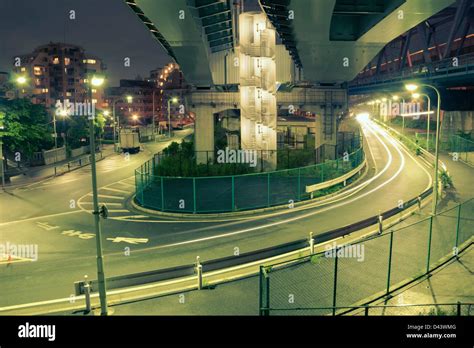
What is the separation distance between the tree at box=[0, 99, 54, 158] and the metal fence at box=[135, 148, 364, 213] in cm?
1475

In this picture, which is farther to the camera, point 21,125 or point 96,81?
point 21,125

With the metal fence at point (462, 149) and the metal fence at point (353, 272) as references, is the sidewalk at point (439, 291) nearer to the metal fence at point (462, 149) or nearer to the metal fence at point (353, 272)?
the metal fence at point (353, 272)

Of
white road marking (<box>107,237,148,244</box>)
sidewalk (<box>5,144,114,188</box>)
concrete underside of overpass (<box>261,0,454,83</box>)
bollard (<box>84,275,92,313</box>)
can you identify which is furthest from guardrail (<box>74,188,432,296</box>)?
sidewalk (<box>5,144,114,188</box>)

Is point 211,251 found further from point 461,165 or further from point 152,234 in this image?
point 461,165

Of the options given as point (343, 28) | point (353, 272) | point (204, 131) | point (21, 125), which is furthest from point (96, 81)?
point (21, 125)

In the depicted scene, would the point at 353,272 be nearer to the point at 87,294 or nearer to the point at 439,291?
the point at 439,291

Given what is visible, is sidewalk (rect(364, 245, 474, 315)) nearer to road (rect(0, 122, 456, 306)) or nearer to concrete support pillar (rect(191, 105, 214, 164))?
road (rect(0, 122, 456, 306))

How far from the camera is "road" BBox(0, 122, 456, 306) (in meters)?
14.9

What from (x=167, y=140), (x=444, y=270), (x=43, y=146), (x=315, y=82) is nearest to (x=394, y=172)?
(x=315, y=82)

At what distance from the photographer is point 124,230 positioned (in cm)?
2036

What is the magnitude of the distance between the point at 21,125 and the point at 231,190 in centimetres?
2238

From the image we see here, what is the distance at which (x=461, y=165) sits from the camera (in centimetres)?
3594
